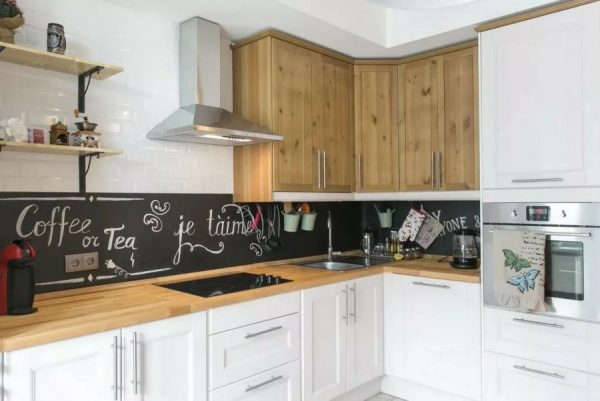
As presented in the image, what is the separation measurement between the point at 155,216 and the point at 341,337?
131 cm

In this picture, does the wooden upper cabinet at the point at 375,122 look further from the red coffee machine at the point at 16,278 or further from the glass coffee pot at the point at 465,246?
the red coffee machine at the point at 16,278

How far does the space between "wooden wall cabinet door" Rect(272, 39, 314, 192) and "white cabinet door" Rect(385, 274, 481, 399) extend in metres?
0.97

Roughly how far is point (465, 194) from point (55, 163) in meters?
2.40

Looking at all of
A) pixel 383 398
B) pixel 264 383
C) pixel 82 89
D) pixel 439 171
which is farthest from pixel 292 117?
pixel 383 398

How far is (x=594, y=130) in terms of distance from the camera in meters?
2.22

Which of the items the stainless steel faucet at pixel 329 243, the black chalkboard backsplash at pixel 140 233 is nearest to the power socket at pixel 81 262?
the black chalkboard backsplash at pixel 140 233

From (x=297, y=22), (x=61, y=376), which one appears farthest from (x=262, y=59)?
(x=61, y=376)

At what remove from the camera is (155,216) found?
2.46 m

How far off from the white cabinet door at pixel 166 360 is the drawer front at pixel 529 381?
5.42ft

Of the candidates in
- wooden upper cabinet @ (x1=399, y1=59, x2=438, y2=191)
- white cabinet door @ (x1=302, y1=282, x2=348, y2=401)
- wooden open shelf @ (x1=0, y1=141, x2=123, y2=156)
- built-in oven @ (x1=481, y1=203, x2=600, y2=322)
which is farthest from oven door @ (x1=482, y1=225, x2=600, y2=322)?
wooden open shelf @ (x1=0, y1=141, x2=123, y2=156)

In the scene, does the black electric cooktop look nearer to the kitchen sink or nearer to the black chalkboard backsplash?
the black chalkboard backsplash

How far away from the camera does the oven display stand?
7.73 feet

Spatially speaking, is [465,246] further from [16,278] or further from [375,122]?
[16,278]

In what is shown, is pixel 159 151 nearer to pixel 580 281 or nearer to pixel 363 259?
pixel 363 259
